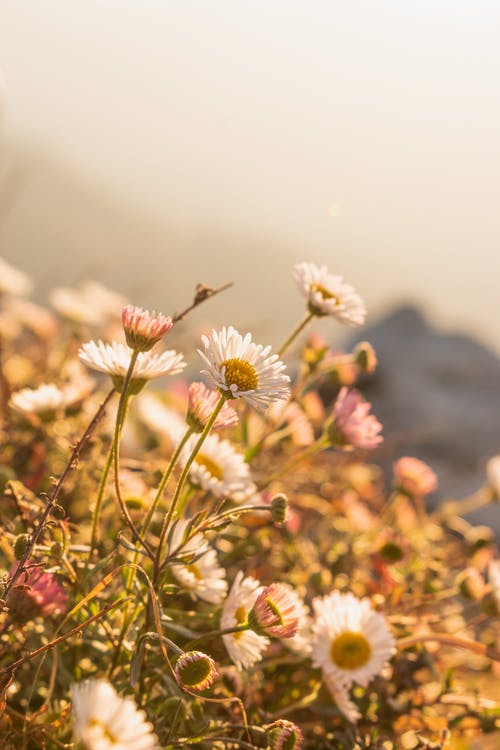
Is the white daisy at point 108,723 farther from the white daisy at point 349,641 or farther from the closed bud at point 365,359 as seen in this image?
the closed bud at point 365,359

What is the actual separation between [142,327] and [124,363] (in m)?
0.05

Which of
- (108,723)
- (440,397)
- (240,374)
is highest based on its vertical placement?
(440,397)

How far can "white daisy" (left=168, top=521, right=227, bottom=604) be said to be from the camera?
0.58 meters

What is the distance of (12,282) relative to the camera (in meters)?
1.27

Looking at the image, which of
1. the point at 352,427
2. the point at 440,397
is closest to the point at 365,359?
the point at 352,427

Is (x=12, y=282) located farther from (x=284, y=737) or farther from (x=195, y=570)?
(x=284, y=737)

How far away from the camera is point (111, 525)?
2.50 ft

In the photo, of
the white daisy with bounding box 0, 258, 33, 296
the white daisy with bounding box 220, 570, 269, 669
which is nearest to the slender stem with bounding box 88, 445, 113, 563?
the white daisy with bounding box 220, 570, 269, 669

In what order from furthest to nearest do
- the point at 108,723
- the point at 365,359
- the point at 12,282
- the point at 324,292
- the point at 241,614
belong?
the point at 12,282 < the point at 365,359 < the point at 324,292 < the point at 241,614 < the point at 108,723

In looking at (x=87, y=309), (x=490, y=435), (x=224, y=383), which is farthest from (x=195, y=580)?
(x=490, y=435)

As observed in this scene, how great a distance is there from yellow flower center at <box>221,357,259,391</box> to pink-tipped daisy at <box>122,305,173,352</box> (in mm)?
44

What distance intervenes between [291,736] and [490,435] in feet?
5.78

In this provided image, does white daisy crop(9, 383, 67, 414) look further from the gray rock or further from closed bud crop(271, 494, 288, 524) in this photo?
the gray rock

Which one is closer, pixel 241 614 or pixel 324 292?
pixel 241 614
